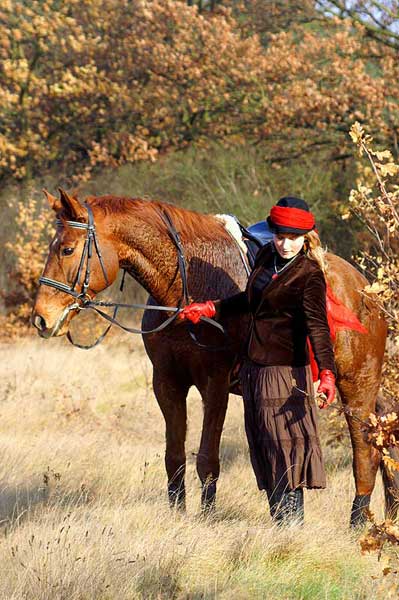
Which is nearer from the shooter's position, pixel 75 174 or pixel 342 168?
pixel 342 168

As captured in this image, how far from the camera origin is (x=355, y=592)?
171 inches

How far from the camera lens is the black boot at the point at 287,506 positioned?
4973 millimetres

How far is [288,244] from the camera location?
4.79 metres

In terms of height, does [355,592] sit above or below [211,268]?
below

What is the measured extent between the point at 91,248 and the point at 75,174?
1341 centimetres

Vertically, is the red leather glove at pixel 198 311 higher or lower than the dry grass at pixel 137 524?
higher

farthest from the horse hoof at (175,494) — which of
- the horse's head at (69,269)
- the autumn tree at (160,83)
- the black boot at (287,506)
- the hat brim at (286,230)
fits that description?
the autumn tree at (160,83)

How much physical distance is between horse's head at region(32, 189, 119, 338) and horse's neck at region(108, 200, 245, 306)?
0.18 metres

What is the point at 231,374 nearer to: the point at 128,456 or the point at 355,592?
the point at 355,592

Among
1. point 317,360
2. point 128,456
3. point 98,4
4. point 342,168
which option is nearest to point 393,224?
point 317,360

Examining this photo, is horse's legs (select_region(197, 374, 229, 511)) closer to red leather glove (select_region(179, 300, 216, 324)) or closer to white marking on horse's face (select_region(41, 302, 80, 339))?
red leather glove (select_region(179, 300, 216, 324))

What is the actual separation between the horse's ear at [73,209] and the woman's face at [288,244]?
39.7 inches

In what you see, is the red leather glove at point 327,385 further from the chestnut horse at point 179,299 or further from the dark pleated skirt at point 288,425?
the chestnut horse at point 179,299

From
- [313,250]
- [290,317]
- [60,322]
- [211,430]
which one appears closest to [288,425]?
[290,317]
